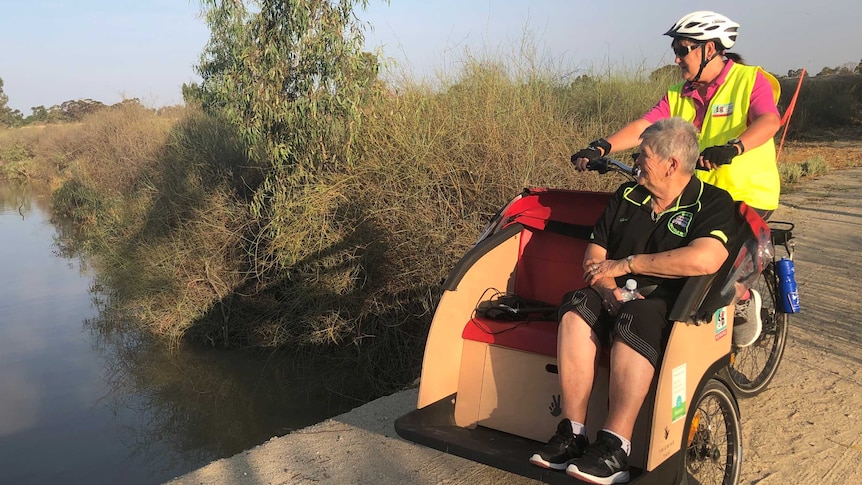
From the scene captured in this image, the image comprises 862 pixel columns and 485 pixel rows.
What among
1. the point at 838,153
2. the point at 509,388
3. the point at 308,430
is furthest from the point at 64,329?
the point at 838,153

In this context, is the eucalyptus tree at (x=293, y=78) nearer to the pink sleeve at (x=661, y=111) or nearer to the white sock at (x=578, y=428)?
the pink sleeve at (x=661, y=111)

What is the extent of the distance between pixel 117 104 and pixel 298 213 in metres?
14.2

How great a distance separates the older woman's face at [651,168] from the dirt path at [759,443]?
155cm

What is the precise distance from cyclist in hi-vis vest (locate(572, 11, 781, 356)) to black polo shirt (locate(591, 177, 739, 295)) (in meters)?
0.41

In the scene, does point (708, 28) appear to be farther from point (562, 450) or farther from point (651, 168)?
point (562, 450)

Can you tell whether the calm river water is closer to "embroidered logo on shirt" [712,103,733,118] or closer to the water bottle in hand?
the water bottle in hand

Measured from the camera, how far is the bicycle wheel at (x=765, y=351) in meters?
4.06

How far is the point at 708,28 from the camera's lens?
335 centimetres

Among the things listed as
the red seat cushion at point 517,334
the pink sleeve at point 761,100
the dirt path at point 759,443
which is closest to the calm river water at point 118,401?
the dirt path at point 759,443

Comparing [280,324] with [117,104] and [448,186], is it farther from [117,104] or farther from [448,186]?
[117,104]

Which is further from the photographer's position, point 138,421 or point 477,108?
point 477,108

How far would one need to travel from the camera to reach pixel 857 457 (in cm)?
334

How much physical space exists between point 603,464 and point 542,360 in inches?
25.3

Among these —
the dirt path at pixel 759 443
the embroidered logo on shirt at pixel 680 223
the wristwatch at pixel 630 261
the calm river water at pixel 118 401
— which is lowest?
the calm river water at pixel 118 401
